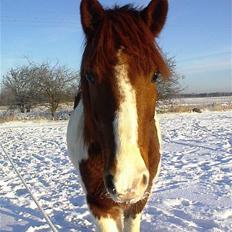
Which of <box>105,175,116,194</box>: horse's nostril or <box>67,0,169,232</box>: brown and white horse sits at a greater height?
<box>67,0,169,232</box>: brown and white horse

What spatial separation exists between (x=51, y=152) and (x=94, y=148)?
7.67m

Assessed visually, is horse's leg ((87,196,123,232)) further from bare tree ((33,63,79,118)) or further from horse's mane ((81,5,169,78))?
bare tree ((33,63,79,118))

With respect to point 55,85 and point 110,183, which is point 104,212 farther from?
point 55,85

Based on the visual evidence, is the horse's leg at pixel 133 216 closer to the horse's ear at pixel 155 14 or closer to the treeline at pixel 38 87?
the horse's ear at pixel 155 14

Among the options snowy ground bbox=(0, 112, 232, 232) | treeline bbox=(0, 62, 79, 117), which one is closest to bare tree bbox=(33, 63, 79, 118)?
treeline bbox=(0, 62, 79, 117)

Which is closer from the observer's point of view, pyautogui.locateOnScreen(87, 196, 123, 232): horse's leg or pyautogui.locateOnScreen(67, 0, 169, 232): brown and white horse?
pyautogui.locateOnScreen(67, 0, 169, 232): brown and white horse

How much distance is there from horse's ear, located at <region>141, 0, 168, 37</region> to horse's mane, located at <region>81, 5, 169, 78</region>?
78 mm

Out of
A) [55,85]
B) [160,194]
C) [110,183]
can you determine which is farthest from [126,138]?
[55,85]

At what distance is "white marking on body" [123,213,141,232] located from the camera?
308 cm

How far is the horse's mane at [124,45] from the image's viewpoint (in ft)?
6.53

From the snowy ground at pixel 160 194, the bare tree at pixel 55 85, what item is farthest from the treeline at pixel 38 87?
the snowy ground at pixel 160 194

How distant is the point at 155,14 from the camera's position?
7.52 feet

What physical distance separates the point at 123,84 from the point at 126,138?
315 mm

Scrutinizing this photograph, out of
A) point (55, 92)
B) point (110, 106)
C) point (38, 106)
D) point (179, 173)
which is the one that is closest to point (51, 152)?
point (179, 173)
